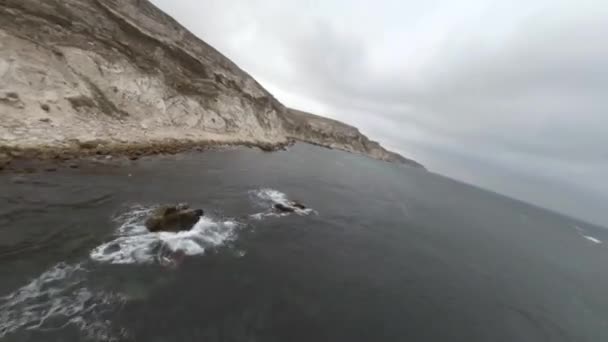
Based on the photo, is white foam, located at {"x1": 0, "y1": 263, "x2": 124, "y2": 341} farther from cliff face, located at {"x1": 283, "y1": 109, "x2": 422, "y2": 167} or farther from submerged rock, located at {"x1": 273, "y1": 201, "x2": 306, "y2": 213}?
cliff face, located at {"x1": 283, "y1": 109, "x2": 422, "y2": 167}

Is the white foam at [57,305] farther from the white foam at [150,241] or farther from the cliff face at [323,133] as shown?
the cliff face at [323,133]

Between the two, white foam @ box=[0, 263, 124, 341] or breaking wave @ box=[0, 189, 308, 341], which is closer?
white foam @ box=[0, 263, 124, 341]

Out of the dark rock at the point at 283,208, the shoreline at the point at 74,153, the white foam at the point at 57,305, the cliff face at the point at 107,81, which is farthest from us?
the dark rock at the point at 283,208

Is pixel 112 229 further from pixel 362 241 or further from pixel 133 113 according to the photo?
pixel 133 113

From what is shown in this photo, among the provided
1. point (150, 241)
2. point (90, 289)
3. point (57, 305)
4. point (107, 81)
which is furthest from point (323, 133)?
point (57, 305)

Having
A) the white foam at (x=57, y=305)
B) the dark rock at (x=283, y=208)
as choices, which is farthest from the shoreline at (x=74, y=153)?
the dark rock at (x=283, y=208)

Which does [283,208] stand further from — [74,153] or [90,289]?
[74,153]

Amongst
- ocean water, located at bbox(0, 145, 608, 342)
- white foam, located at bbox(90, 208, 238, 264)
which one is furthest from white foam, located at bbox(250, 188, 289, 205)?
white foam, located at bbox(90, 208, 238, 264)
